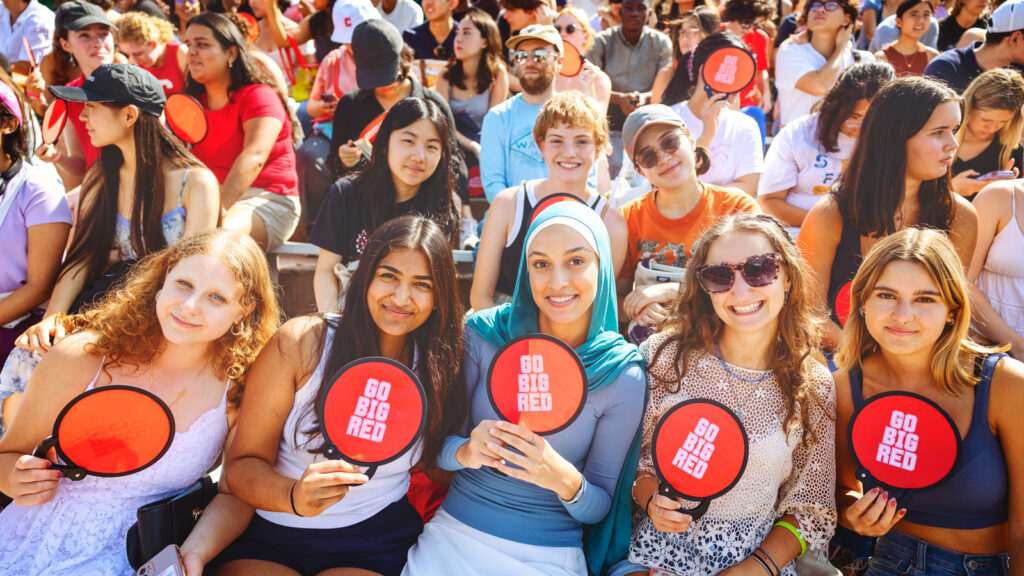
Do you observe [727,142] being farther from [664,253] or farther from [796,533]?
[796,533]

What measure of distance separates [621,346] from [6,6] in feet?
24.8

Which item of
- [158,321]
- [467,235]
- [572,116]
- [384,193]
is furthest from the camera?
[467,235]

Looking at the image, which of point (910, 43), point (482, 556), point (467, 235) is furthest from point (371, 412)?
point (910, 43)

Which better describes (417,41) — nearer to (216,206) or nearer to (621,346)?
(216,206)

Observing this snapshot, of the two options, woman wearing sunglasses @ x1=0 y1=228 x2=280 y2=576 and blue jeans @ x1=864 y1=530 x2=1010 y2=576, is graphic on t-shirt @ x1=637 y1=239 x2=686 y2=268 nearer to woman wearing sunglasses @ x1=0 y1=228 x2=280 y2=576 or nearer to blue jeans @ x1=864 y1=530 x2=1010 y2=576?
blue jeans @ x1=864 y1=530 x2=1010 y2=576

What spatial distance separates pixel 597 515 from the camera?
240 cm

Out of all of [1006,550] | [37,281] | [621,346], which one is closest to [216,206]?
[37,281]

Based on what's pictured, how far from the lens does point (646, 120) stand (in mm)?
3674

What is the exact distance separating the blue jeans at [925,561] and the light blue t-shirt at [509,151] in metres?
3.05

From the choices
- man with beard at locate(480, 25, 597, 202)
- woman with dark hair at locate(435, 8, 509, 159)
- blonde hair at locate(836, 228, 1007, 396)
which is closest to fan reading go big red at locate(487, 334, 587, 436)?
blonde hair at locate(836, 228, 1007, 396)

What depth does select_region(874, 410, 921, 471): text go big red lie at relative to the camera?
2.19 metres

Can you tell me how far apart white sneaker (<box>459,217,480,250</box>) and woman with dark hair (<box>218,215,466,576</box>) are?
2.01 m

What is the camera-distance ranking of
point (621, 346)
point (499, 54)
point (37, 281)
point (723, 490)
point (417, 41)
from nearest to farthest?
point (723, 490) → point (621, 346) → point (37, 281) → point (499, 54) → point (417, 41)

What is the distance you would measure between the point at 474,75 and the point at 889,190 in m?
3.62
